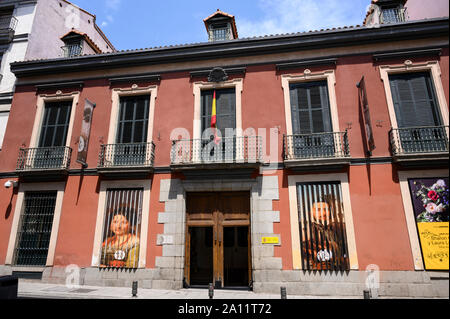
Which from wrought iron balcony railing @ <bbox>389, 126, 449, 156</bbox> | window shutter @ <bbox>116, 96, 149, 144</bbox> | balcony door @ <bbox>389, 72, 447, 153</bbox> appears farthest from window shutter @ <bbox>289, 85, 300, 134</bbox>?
window shutter @ <bbox>116, 96, 149, 144</bbox>

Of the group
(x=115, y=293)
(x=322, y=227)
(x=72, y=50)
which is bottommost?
(x=115, y=293)

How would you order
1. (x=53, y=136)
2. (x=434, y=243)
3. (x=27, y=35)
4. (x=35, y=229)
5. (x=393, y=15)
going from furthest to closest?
(x=27, y=35)
(x=53, y=136)
(x=393, y=15)
(x=35, y=229)
(x=434, y=243)

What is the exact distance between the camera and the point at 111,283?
34.4ft

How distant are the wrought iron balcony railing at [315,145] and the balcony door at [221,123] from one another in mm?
2213

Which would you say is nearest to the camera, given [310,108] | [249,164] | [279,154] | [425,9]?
[249,164]

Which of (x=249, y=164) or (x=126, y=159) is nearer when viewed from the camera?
(x=249, y=164)

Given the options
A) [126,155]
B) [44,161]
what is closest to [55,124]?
[44,161]

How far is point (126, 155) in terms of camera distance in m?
11.7

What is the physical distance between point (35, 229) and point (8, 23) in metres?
11.8

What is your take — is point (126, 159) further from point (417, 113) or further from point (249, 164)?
point (417, 113)

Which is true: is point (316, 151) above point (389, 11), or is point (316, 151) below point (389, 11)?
below

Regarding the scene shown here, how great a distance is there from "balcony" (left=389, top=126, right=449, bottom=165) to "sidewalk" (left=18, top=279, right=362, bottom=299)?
506 centimetres

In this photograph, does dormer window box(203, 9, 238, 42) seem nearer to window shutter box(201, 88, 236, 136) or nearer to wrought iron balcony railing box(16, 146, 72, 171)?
window shutter box(201, 88, 236, 136)

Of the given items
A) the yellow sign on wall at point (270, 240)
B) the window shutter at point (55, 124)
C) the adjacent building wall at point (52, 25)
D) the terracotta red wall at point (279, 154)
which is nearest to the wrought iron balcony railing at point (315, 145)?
the terracotta red wall at point (279, 154)
